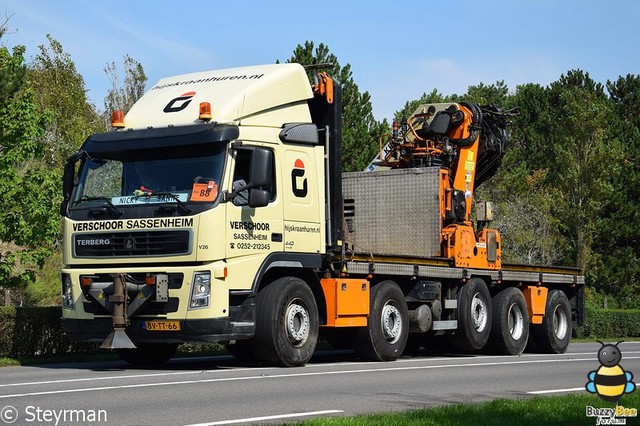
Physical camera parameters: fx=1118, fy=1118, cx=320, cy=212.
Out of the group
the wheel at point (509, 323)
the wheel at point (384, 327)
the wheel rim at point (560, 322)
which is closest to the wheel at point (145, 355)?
the wheel at point (384, 327)

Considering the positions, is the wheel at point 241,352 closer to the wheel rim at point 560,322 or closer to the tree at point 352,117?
the wheel rim at point 560,322

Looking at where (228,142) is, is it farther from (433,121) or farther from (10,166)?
(10,166)

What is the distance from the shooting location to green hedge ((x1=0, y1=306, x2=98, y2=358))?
19.7m

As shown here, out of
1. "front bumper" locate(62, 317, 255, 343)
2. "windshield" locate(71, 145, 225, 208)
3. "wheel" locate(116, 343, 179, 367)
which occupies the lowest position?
"wheel" locate(116, 343, 179, 367)

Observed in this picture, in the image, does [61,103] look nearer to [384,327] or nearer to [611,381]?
[384,327]

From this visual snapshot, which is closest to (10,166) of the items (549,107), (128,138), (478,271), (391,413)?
(128,138)

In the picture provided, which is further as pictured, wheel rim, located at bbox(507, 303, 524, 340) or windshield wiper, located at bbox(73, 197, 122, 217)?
wheel rim, located at bbox(507, 303, 524, 340)

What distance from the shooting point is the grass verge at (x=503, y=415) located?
32.2ft

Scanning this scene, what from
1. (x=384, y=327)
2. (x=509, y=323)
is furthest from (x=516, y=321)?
(x=384, y=327)

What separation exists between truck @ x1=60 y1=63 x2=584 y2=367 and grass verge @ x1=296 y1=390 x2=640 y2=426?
4.99 m

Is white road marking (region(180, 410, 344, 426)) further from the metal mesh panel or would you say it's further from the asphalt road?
the metal mesh panel

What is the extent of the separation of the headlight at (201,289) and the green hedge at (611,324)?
25.9 m

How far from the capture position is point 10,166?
78.1ft

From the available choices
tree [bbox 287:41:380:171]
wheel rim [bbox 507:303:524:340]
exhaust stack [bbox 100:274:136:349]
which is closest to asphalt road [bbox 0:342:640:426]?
exhaust stack [bbox 100:274:136:349]
